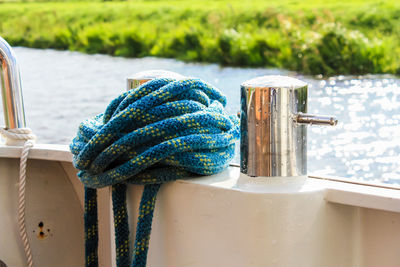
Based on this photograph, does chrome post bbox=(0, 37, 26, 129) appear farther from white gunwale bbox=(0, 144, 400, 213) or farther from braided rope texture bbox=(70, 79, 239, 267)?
white gunwale bbox=(0, 144, 400, 213)

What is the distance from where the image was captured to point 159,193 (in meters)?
0.86

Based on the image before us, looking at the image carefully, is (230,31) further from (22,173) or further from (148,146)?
(148,146)

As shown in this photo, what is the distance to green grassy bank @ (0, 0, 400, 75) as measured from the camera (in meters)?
5.26

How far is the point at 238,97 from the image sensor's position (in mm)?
4102

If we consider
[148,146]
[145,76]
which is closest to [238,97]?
[145,76]

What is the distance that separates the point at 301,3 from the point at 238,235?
24.2 feet

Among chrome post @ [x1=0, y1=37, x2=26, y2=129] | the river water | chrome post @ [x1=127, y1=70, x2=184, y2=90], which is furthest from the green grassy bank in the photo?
chrome post @ [x1=127, y1=70, x2=184, y2=90]

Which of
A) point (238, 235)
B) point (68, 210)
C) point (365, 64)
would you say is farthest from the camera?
point (365, 64)

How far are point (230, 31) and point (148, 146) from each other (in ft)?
20.1

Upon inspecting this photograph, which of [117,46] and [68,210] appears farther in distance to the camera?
[117,46]

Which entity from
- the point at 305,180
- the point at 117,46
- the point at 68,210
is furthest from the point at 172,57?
the point at 305,180

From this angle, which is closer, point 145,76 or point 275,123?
point 275,123

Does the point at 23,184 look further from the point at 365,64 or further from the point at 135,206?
the point at 365,64

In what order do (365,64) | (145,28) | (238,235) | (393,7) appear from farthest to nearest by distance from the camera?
(145,28)
(393,7)
(365,64)
(238,235)
